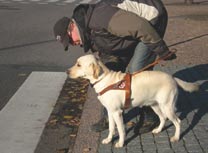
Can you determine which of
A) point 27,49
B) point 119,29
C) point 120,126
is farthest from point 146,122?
point 27,49

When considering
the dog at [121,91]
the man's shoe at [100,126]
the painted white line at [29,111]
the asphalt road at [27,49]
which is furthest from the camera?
the asphalt road at [27,49]

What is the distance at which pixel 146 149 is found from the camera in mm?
5609

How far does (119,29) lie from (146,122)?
147 cm

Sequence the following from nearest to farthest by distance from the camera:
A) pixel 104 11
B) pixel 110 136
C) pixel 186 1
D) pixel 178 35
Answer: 1. pixel 104 11
2. pixel 110 136
3. pixel 178 35
4. pixel 186 1

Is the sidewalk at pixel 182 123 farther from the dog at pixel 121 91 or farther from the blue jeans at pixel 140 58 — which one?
the blue jeans at pixel 140 58

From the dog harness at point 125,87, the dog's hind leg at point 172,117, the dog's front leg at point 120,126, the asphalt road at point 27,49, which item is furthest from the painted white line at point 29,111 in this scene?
the dog's hind leg at point 172,117

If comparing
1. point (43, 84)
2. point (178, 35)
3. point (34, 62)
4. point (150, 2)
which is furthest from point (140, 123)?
point (178, 35)

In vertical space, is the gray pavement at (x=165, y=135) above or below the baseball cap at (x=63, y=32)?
below

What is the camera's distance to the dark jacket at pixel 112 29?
17.5ft

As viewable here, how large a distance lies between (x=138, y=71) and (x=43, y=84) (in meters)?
3.01

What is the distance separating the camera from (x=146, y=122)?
630cm

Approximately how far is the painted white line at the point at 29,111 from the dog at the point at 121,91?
1.04 meters

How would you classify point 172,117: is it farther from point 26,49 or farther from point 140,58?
point 26,49

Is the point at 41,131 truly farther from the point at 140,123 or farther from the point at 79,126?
the point at 140,123
